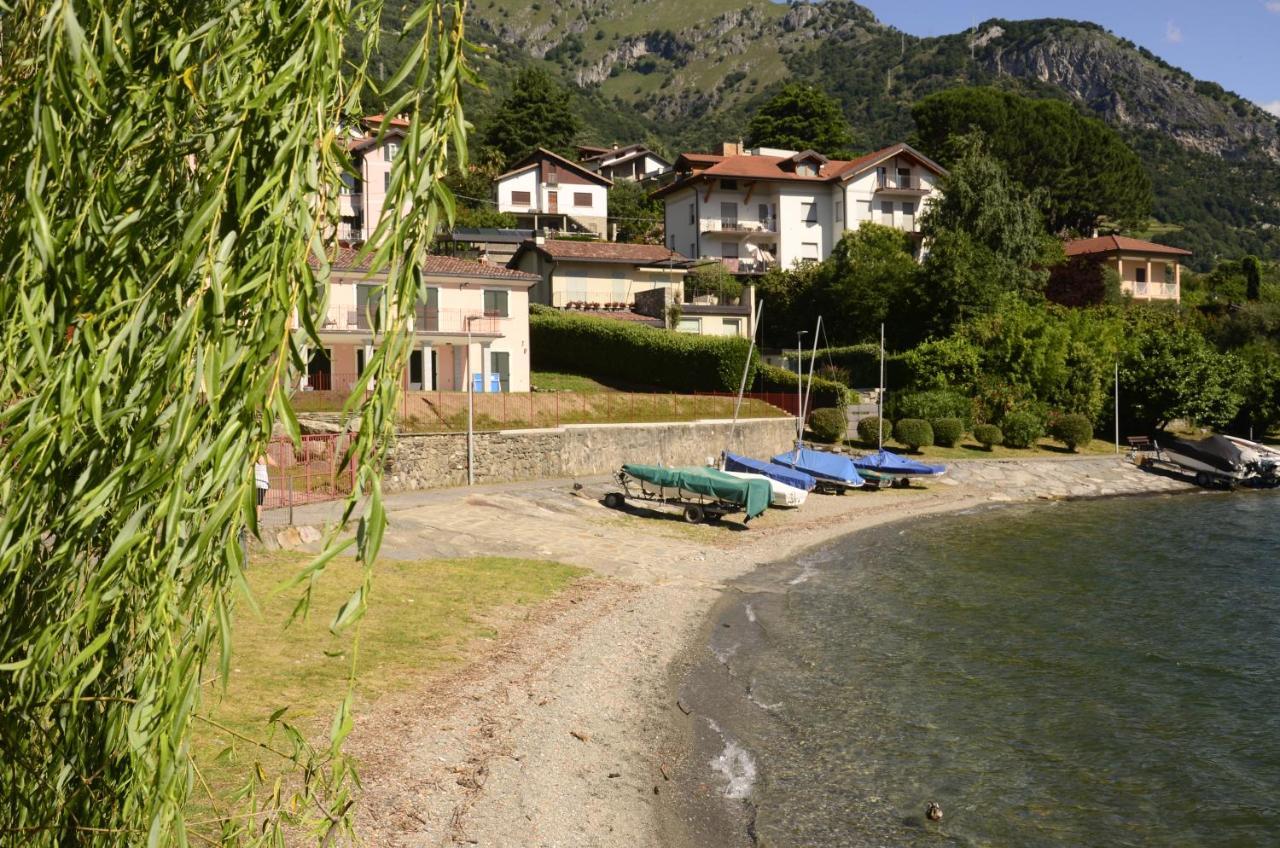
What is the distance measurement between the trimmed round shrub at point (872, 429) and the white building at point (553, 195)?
46904mm

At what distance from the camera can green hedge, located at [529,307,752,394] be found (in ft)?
194

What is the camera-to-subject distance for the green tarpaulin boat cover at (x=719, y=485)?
37.7 meters

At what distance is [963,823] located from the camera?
552 inches

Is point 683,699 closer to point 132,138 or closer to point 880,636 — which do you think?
point 880,636

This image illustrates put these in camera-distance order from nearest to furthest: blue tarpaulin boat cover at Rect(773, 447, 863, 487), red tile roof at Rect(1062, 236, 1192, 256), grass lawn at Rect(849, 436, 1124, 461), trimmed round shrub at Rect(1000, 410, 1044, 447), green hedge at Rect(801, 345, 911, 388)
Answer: blue tarpaulin boat cover at Rect(773, 447, 863, 487) < grass lawn at Rect(849, 436, 1124, 461) < trimmed round shrub at Rect(1000, 410, 1044, 447) < green hedge at Rect(801, 345, 911, 388) < red tile roof at Rect(1062, 236, 1192, 256)

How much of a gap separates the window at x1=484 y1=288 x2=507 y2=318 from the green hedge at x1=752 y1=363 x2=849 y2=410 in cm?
1307

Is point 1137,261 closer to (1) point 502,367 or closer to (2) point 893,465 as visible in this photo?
(2) point 893,465

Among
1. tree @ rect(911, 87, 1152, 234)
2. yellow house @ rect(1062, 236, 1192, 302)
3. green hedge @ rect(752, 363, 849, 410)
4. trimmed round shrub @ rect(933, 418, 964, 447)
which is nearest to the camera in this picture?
trimmed round shrub @ rect(933, 418, 964, 447)

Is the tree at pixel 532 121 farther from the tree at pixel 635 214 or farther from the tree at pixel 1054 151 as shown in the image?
the tree at pixel 1054 151

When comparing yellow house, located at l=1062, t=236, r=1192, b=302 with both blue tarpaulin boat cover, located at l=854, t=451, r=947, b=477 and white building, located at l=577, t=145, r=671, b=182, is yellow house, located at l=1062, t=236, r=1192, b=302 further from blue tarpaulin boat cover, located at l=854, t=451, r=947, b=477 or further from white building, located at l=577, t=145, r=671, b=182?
white building, located at l=577, t=145, r=671, b=182

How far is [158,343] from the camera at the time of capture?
186 inches

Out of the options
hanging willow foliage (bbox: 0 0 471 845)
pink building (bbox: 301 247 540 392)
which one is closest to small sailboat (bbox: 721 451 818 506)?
pink building (bbox: 301 247 540 392)

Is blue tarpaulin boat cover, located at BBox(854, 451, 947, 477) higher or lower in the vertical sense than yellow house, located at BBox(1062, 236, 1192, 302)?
lower

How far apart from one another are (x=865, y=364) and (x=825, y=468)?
62.6 ft
